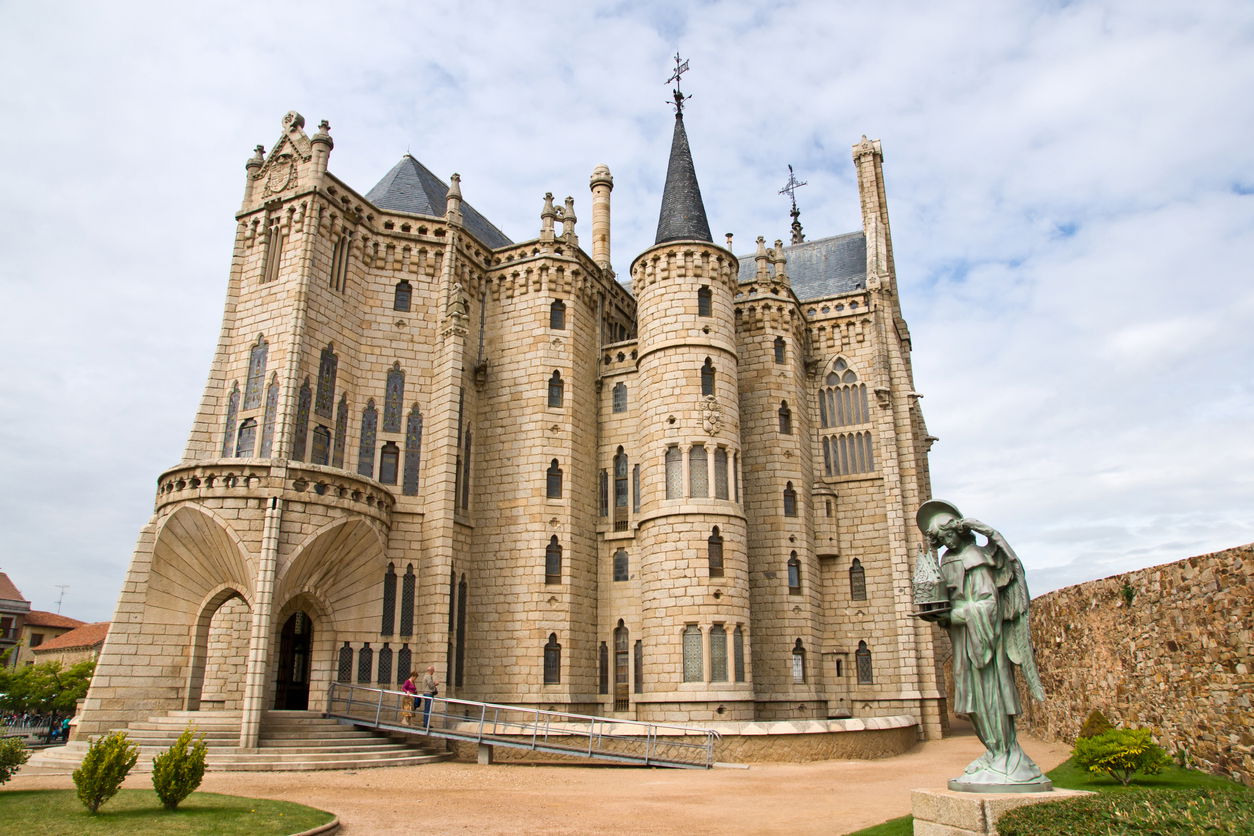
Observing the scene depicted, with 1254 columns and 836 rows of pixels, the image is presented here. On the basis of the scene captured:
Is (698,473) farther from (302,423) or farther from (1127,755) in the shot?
(1127,755)

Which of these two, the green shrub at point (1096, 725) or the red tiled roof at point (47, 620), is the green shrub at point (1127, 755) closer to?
the green shrub at point (1096, 725)

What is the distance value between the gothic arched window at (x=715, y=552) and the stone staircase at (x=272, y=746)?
29.6ft

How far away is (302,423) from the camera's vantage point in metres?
23.9

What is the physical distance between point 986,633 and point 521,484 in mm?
19450

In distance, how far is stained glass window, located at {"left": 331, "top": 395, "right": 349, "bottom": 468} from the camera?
981 inches

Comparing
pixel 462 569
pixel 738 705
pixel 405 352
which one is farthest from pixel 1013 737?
pixel 405 352

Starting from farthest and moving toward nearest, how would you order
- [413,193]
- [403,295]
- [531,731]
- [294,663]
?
[413,193], [403,295], [294,663], [531,731]

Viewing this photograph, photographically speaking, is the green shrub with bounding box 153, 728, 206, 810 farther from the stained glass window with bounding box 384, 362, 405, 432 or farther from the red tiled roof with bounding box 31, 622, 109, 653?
the red tiled roof with bounding box 31, 622, 109, 653

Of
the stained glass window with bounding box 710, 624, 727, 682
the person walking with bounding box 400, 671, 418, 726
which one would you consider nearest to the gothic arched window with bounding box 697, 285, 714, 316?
the stained glass window with bounding box 710, 624, 727, 682

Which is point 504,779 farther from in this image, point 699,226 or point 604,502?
point 699,226

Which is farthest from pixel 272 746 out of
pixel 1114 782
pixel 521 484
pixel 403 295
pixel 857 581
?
pixel 857 581

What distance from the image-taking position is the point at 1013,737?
905 centimetres

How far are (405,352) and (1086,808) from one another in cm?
2290

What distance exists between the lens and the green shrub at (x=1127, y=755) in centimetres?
1308
